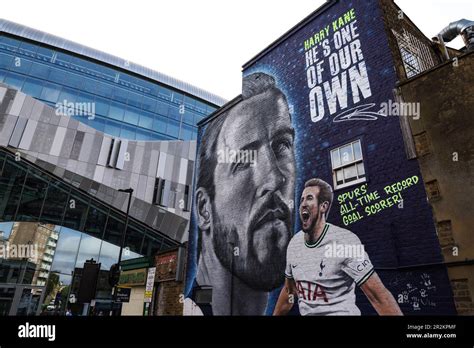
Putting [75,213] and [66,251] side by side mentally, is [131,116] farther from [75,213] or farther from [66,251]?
[66,251]

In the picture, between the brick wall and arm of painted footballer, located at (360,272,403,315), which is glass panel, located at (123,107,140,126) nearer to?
arm of painted footballer, located at (360,272,403,315)

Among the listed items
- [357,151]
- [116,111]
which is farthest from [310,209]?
[116,111]

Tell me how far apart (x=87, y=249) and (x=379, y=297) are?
21859 millimetres

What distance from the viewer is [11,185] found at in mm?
23047

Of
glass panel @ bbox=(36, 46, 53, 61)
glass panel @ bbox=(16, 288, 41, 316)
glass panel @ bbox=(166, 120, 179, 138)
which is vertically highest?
glass panel @ bbox=(36, 46, 53, 61)

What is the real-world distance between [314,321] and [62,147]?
86.6 ft

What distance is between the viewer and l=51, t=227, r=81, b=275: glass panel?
21.8 metres

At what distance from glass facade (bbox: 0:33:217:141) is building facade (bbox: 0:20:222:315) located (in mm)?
99

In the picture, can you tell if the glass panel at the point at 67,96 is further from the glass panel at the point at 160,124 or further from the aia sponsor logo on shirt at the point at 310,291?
the aia sponsor logo on shirt at the point at 310,291

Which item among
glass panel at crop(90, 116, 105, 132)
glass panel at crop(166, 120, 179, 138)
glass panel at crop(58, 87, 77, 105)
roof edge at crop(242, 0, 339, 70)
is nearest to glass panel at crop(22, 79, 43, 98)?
glass panel at crop(58, 87, 77, 105)

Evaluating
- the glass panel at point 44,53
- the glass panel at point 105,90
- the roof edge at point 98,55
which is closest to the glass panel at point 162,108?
the roof edge at point 98,55

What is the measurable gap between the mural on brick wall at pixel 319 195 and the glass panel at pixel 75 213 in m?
12.5

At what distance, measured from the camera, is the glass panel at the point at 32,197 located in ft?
74.1

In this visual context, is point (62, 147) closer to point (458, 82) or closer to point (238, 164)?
point (238, 164)
